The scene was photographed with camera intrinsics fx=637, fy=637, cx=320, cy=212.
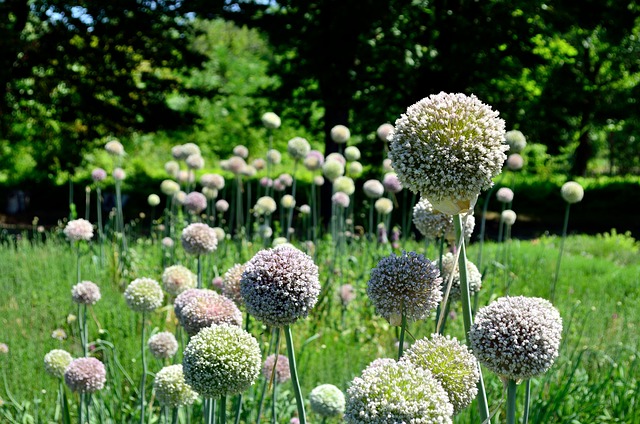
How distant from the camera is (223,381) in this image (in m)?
1.42

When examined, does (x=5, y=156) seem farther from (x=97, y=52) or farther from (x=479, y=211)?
(x=479, y=211)

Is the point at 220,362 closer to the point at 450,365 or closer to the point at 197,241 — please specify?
the point at 450,365

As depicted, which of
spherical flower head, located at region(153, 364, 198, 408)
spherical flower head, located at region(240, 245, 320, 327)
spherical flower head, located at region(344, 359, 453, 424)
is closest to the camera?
spherical flower head, located at region(344, 359, 453, 424)

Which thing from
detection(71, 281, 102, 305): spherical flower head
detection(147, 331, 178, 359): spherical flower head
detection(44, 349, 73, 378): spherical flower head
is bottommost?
detection(44, 349, 73, 378): spherical flower head

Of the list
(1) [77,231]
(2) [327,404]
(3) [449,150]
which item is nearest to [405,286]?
(3) [449,150]

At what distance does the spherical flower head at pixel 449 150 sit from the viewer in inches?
45.0

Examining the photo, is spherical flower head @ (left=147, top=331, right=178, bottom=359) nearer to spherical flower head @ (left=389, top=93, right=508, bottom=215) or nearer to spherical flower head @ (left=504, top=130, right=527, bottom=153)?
spherical flower head @ (left=389, top=93, right=508, bottom=215)

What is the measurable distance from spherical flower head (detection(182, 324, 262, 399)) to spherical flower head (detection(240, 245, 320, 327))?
0.49 feet

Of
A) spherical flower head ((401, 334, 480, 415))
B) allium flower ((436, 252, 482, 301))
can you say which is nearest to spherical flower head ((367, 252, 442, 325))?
spherical flower head ((401, 334, 480, 415))

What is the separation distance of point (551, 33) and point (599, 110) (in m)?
4.01

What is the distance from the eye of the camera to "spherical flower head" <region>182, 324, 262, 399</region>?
141 cm

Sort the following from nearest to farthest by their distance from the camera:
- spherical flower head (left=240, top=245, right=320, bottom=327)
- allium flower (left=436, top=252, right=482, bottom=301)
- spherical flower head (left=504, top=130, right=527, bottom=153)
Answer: spherical flower head (left=240, top=245, right=320, bottom=327)
allium flower (left=436, top=252, right=482, bottom=301)
spherical flower head (left=504, top=130, right=527, bottom=153)

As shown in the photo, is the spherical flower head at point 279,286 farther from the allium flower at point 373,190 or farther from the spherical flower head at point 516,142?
the allium flower at point 373,190

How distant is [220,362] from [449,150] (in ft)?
2.27
